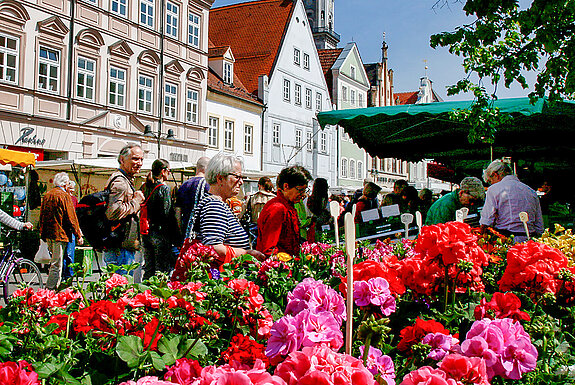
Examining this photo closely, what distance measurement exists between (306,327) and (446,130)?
622 cm

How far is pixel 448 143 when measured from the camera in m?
8.28

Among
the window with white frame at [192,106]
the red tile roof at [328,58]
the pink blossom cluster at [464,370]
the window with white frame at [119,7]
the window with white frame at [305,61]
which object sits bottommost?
the pink blossom cluster at [464,370]

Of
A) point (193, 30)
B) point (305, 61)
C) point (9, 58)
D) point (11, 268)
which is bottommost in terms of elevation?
point (11, 268)

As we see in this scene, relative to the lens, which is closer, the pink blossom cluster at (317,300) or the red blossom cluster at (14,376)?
the red blossom cluster at (14,376)

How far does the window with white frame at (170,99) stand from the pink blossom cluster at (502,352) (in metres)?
19.4

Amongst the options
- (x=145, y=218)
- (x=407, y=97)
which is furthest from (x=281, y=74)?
Result: (x=407, y=97)

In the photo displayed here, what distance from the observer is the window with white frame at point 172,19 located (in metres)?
19.8

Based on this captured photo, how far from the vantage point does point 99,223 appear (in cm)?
422

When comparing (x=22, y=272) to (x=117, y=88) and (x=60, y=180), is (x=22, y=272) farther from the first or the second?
(x=117, y=88)

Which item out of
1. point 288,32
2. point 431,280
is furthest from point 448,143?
point 288,32

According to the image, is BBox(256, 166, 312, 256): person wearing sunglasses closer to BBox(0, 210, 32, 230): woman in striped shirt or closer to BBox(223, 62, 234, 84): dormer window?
BBox(0, 210, 32, 230): woman in striped shirt

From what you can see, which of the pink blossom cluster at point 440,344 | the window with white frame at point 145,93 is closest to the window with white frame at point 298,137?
the window with white frame at point 145,93

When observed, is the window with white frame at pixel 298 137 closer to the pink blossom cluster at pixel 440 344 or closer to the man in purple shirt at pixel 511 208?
the man in purple shirt at pixel 511 208

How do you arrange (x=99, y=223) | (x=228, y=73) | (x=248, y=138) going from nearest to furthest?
(x=99, y=223)
(x=228, y=73)
(x=248, y=138)
